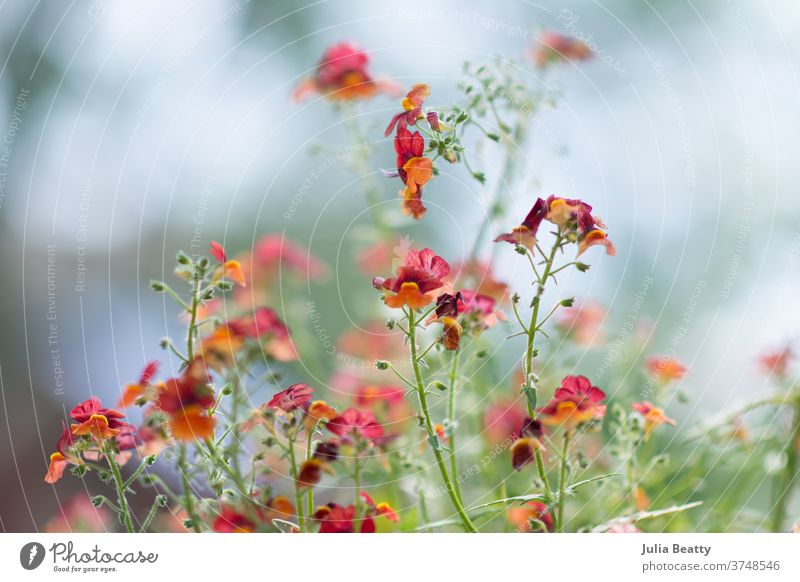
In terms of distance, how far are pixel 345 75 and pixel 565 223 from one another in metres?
0.34

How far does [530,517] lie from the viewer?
0.51 meters

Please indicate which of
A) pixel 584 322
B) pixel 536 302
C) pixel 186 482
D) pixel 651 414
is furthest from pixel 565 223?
pixel 584 322

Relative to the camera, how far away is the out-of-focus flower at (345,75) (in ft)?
2.36

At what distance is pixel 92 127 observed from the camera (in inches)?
39.8

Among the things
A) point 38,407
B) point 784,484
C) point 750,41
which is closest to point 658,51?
point 750,41

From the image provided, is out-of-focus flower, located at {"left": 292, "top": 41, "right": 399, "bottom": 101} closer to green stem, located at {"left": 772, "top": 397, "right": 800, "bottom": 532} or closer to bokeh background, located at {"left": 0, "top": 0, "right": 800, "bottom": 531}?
bokeh background, located at {"left": 0, "top": 0, "right": 800, "bottom": 531}

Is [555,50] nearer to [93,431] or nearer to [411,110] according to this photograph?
[411,110]

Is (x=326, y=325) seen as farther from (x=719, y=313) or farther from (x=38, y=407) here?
(x=719, y=313)

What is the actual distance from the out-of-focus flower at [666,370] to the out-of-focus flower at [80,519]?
48 cm

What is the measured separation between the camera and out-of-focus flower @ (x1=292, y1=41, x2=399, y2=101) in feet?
2.36

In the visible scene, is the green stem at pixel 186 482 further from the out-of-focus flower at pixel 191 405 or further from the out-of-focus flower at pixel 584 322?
the out-of-focus flower at pixel 584 322

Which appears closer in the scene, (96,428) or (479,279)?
(96,428)
